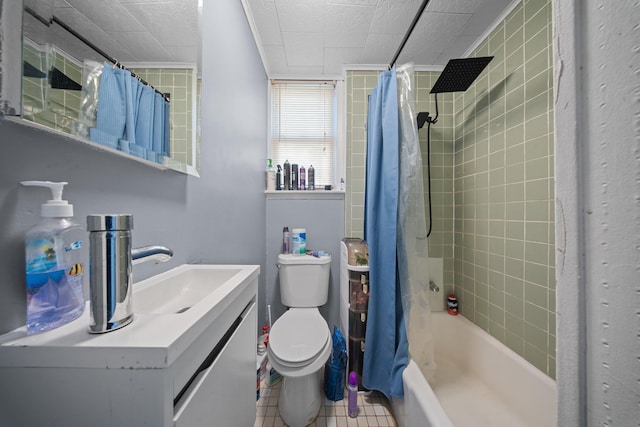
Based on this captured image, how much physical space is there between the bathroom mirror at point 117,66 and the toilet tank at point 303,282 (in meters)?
0.95

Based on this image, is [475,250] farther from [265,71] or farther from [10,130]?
[265,71]

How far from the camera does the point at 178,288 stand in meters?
0.68

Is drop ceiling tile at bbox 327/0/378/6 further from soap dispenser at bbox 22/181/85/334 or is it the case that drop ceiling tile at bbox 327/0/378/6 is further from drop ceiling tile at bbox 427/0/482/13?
soap dispenser at bbox 22/181/85/334

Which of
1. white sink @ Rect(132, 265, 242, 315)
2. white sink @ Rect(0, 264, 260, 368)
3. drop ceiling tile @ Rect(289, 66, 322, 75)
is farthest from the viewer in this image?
drop ceiling tile @ Rect(289, 66, 322, 75)

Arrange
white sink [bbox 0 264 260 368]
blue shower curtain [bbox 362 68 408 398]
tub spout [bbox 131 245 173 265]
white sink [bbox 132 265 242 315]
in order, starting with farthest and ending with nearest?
1. blue shower curtain [bbox 362 68 408 398]
2. white sink [bbox 132 265 242 315]
3. tub spout [bbox 131 245 173 265]
4. white sink [bbox 0 264 260 368]

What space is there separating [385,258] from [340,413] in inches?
34.2

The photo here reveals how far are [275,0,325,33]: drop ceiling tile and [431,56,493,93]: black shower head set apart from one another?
2.58 ft

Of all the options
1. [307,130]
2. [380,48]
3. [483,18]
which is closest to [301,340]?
[307,130]

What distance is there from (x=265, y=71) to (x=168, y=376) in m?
1.95

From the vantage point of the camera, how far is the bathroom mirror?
360mm

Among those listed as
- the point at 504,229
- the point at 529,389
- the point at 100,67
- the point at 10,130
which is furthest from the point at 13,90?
the point at 529,389

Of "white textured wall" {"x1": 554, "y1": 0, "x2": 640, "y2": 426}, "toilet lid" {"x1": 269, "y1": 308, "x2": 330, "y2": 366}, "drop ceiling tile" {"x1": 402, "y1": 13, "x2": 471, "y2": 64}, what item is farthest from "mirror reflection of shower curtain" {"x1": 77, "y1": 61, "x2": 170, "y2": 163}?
"drop ceiling tile" {"x1": 402, "y1": 13, "x2": 471, "y2": 64}

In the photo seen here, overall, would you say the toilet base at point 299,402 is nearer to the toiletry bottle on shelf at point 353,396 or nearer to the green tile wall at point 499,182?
the toiletry bottle on shelf at point 353,396

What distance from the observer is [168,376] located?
31cm
